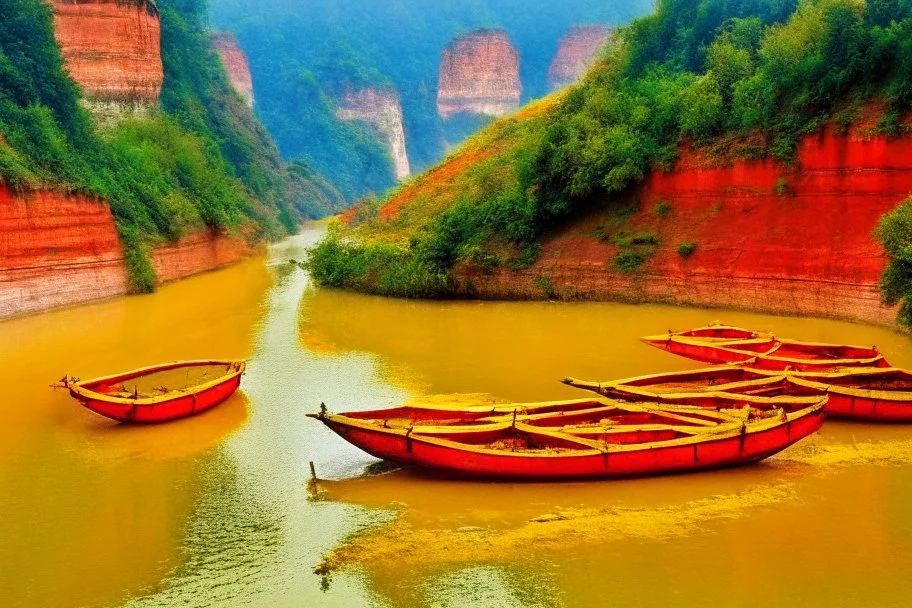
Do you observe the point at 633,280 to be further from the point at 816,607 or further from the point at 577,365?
the point at 816,607

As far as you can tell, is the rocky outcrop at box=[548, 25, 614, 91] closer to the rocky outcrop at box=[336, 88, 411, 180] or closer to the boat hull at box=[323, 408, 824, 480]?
the rocky outcrop at box=[336, 88, 411, 180]

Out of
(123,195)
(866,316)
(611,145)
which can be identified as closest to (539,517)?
(866,316)

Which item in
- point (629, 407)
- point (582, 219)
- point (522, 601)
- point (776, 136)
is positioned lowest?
point (522, 601)

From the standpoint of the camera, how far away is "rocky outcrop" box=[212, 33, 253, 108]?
12776 cm

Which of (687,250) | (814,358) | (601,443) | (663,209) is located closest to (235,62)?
(663,209)

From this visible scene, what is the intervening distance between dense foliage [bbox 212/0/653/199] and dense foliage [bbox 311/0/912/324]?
7589 cm

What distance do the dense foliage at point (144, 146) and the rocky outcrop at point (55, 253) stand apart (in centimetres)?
70

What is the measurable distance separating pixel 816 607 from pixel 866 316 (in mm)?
16709

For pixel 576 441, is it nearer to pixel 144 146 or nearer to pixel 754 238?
pixel 754 238

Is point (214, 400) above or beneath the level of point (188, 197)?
beneath

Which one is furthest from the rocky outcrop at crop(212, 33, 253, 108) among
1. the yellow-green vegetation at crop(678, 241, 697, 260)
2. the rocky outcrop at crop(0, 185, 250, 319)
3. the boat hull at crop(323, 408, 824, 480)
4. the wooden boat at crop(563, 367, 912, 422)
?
the boat hull at crop(323, 408, 824, 480)

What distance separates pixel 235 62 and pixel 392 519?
125m

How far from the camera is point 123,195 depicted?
140 feet

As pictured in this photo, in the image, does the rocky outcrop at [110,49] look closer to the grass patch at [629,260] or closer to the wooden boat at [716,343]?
the grass patch at [629,260]
